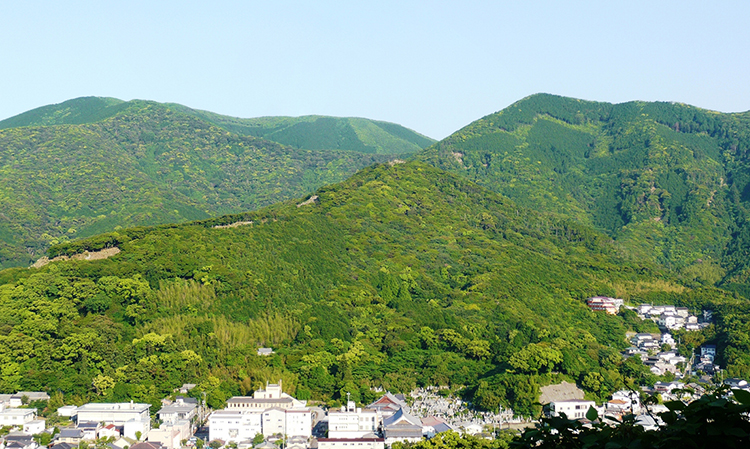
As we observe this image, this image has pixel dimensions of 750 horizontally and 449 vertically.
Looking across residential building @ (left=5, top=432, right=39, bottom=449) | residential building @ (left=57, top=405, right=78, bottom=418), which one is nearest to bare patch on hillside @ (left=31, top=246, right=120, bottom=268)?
residential building @ (left=57, top=405, right=78, bottom=418)

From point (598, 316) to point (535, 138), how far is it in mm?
112355

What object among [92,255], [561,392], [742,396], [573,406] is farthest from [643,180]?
[742,396]

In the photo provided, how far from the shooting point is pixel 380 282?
Result: 89.5m

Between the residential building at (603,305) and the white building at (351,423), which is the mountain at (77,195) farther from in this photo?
the white building at (351,423)

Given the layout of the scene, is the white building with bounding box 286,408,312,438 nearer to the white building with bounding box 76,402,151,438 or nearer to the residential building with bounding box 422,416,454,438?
the residential building with bounding box 422,416,454,438

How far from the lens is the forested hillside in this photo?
2438 inches

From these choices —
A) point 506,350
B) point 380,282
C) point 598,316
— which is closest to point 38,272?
point 380,282

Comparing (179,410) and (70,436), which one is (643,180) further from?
(70,436)

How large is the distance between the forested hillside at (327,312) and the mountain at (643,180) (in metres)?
32.5

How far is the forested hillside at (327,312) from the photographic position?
203 ft

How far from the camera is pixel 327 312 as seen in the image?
76.9 m

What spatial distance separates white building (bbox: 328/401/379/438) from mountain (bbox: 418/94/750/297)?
270 feet

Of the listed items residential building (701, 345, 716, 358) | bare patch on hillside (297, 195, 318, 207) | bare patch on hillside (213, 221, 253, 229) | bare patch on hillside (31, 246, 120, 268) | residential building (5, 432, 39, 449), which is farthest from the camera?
bare patch on hillside (297, 195, 318, 207)

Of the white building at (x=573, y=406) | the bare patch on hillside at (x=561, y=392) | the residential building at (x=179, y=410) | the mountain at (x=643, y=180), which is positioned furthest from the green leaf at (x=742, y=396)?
the mountain at (x=643, y=180)
